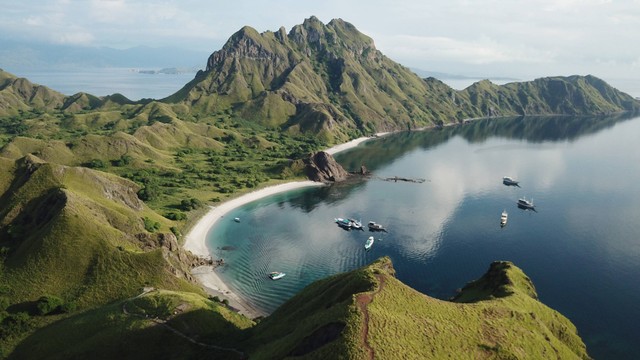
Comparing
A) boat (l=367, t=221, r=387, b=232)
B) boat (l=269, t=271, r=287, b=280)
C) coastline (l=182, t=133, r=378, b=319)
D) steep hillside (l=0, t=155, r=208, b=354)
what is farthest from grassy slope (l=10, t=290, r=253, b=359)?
boat (l=367, t=221, r=387, b=232)

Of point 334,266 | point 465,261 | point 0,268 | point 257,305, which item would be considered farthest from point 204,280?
point 465,261

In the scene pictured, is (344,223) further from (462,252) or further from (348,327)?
(348,327)

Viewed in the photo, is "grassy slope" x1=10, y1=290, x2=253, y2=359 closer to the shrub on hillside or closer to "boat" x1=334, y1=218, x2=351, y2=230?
the shrub on hillside

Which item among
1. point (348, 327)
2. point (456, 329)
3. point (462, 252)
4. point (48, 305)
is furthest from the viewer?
point (462, 252)

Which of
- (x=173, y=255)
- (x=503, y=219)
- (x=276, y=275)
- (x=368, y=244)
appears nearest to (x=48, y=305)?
(x=173, y=255)

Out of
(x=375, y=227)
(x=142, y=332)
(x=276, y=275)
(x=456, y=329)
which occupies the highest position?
(x=456, y=329)

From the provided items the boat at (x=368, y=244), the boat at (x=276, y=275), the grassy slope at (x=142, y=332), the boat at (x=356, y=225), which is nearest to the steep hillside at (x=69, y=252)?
the grassy slope at (x=142, y=332)

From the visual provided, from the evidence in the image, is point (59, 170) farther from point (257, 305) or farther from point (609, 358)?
point (609, 358)

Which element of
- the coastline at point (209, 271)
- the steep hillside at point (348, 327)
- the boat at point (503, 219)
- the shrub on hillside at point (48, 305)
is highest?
the steep hillside at point (348, 327)

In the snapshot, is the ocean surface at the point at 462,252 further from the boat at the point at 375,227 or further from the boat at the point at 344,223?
the boat at the point at 375,227
